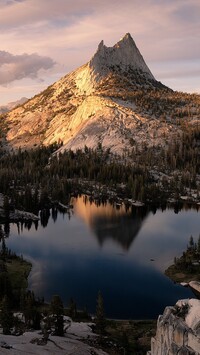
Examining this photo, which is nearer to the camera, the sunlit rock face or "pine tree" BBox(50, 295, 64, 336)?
the sunlit rock face

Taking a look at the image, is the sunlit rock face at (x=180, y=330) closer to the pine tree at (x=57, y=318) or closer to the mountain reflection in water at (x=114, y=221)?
the pine tree at (x=57, y=318)

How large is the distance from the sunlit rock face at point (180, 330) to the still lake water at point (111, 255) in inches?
1869

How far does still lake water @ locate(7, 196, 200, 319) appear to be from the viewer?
9331 centimetres

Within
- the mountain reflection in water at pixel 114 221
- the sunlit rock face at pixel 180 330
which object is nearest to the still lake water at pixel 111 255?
the mountain reflection in water at pixel 114 221

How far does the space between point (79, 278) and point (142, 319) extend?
26.0m

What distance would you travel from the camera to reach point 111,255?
124 m


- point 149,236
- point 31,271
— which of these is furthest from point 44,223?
point 31,271

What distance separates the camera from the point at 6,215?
176 m

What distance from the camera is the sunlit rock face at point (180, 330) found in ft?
111

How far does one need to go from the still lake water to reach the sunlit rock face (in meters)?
47.5

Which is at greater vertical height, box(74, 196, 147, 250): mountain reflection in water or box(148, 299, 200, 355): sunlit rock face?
box(148, 299, 200, 355): sunlit rock face

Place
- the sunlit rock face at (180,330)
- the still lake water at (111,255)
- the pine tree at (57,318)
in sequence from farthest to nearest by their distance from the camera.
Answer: the still lake water at (111,255), the pine tree at (57,318), the sunlit rock face at (180,330)

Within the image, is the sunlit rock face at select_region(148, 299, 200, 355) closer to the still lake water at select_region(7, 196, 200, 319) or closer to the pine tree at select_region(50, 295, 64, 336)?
the pine tree at select_region(50, 295, 64, 336)

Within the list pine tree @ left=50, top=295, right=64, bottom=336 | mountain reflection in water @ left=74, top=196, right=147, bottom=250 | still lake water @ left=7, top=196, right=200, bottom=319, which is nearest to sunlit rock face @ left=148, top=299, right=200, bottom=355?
pine tree @ left=50, top=295, right=64, bottom=336
